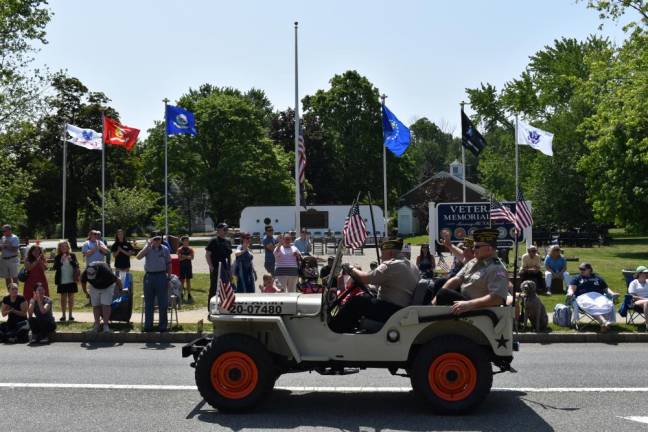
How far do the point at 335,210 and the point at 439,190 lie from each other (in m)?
25.8

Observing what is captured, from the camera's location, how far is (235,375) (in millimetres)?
7930

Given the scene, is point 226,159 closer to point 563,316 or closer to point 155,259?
point 155,259

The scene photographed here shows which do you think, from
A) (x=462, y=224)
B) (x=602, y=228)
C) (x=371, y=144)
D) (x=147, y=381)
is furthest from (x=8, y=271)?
(x=371, y=144)

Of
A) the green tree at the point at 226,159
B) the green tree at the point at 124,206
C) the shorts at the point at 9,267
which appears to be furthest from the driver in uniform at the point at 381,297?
the green tree at the point at 226,159

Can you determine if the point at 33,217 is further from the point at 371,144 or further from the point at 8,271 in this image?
the point at 8,271

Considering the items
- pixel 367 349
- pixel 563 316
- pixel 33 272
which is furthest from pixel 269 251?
pixel 367 349

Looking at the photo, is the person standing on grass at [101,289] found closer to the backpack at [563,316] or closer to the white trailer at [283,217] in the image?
the backpack at [563,316]

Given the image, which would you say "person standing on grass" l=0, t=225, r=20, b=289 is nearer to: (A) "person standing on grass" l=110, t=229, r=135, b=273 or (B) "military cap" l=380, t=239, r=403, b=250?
(A) "person standing on grass" l=110, t=229, r=135, b=273

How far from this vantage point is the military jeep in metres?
7.78

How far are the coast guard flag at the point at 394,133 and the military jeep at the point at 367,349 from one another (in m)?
20.3

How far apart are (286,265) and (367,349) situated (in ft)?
27.9

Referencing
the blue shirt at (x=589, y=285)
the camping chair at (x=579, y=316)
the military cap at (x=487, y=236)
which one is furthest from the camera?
the blue shirt at (x=589, y=285)

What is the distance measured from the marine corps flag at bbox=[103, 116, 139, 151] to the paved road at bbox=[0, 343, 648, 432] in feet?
76.6

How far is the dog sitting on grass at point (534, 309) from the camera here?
45.7 feet
